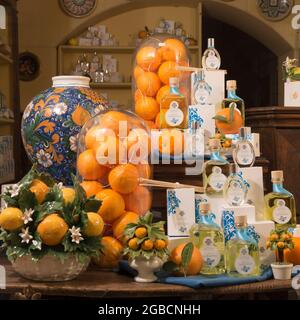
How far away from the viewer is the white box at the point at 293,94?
7.89 ft

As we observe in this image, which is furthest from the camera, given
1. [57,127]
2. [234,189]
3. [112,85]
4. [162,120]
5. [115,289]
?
[112,85]

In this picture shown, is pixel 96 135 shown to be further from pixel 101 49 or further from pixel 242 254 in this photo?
pixel 101 49

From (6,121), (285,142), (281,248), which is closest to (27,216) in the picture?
(281,248)

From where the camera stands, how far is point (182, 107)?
1752mm

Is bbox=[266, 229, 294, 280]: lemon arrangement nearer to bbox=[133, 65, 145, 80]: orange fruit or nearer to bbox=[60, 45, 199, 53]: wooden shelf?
bbox=[133, 65, 145, 80]: orange fruit

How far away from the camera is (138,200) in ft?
4.75

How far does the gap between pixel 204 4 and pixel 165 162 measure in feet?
12.0

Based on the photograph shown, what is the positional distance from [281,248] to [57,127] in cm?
67

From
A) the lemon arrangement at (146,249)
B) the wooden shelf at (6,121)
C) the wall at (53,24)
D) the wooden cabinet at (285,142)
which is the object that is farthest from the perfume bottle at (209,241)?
the wall at (53,24)

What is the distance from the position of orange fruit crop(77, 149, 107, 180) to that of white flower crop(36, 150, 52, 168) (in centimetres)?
20

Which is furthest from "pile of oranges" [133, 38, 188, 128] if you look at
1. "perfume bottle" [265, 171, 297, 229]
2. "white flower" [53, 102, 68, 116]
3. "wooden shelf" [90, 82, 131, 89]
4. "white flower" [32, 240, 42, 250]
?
"wooden shelf" [90, 82, 131, 89]

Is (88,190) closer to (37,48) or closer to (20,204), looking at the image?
(20,204)

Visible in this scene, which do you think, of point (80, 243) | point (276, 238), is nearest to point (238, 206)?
point (276, 238)

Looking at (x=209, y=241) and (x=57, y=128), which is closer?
(x=209, y=241)
